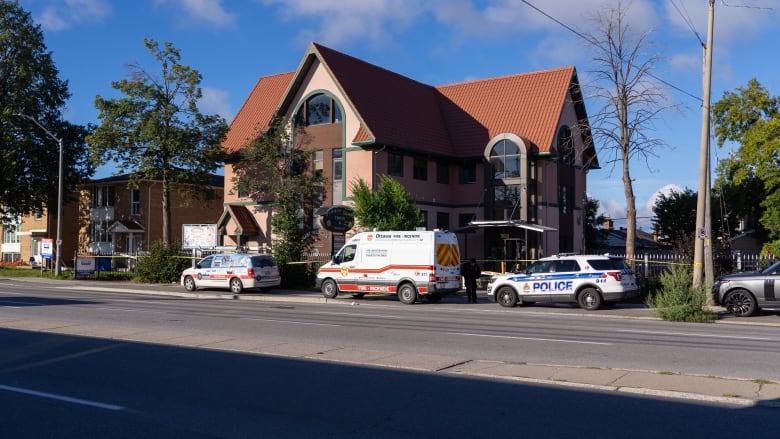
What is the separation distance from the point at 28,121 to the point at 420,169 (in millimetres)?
29243

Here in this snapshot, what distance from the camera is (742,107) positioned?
42.5 m

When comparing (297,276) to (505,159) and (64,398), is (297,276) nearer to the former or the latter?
(505,159)

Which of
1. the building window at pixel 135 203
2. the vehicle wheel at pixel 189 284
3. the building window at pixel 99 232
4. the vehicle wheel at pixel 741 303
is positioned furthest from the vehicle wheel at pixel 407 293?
the building window at pixel 99 232

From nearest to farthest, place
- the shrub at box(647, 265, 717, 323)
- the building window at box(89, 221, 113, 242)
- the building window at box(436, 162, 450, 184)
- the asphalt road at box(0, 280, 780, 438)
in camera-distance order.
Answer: the asphalt road at box(0, 280, 780, 438), the shrub at box(647, 265, 717, 323), the building window at box(436, 162, 450, 184), the building window at box(89, 221, 113, 242)

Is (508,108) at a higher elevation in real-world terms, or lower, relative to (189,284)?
higher

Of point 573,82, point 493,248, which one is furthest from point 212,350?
point 573,82

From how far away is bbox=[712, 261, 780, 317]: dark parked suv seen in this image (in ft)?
62.7

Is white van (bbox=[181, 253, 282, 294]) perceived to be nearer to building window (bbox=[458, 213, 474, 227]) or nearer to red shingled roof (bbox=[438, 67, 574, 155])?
building window (bbox=[458, 213, 474, 227])

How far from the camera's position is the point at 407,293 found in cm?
2542

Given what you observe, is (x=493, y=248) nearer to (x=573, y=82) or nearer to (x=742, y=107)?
(x=573, y=82)

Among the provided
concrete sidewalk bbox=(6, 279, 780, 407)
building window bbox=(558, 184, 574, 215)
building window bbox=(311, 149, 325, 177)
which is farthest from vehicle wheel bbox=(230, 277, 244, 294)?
building window bbox=(558, 184, 574, 215)

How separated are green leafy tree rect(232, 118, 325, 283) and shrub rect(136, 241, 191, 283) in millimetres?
4598

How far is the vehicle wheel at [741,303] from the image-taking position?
1941 cm

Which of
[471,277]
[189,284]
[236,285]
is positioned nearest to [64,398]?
[471,277]
